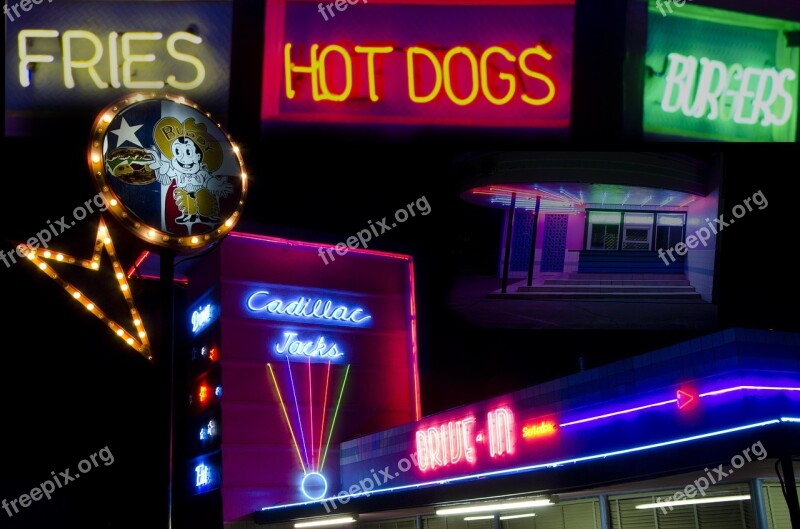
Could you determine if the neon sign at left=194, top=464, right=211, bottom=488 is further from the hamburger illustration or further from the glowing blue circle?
the hamburger illustration

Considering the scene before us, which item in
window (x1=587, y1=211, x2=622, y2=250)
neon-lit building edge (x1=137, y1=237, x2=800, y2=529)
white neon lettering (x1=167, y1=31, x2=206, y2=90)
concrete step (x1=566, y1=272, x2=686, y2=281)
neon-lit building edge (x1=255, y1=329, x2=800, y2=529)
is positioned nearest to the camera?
white neon lettering (x1=167, y1=31, x2=206, y2=90)

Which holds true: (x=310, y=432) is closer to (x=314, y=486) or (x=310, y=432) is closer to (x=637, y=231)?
(x=314, y=486)

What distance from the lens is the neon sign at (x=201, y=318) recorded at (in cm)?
2334

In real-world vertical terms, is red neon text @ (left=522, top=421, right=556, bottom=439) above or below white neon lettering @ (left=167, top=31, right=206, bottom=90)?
above

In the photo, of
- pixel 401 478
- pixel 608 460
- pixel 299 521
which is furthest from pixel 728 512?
pixel 299 521

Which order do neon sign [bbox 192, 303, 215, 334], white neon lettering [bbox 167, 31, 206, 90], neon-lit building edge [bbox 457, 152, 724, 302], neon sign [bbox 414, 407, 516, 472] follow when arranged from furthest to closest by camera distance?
1. neon sign [bbox 192, 303, 215, 334]
2. neon-lit building edge [bbox 457, 152, 724, 302]
3. neon sign [bbox 414, 407, 516, 472]
4. white neon lettering [bbox 167, 31, 206, 90]

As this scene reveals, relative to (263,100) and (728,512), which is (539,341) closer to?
(728,512)

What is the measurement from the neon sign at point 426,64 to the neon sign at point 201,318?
20772 mm

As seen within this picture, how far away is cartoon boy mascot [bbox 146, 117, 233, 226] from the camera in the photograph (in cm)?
684

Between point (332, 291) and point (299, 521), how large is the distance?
6220mm

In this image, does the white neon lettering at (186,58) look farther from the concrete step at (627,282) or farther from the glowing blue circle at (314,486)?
the glowing blue circle at (314,486)

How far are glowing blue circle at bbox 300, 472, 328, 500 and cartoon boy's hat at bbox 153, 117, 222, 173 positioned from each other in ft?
53.8

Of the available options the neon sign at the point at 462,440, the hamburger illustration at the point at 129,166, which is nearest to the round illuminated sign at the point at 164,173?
the hamburger illustration at the point at 129,166

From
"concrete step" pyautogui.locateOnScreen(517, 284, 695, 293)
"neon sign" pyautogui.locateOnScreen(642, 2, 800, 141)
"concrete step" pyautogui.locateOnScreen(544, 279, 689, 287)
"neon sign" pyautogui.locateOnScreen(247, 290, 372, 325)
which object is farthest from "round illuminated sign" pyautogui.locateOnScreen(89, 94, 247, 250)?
"neon sign" pyautogui.locateOnScreen(247, 290, 372, 325)
